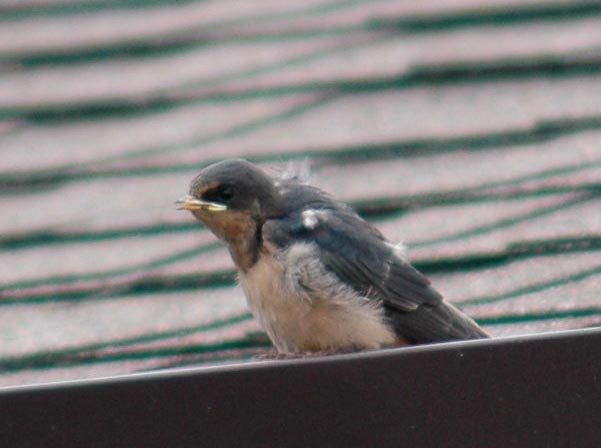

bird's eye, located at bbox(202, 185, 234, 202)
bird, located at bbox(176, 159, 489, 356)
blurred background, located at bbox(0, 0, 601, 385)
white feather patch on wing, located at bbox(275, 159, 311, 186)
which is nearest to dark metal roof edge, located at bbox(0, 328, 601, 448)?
blurred background, located at bbox(0, 0, 601, 385)

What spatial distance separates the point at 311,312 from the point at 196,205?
0.50 metres

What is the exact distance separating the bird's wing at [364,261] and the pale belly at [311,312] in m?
0.05

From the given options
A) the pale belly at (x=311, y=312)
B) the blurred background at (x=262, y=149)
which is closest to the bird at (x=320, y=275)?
the pale belly at (x=311, y=312)

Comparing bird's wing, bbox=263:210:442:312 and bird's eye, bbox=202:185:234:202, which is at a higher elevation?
bird's eye, bbox=202:185:234:202

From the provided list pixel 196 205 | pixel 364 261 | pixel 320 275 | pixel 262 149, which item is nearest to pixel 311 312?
pixel 320 275

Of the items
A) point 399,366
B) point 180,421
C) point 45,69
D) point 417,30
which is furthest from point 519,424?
point 45,69

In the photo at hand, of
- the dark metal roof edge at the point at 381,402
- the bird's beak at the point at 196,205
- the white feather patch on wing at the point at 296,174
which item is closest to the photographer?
the dark metal roof edge at the point at 381,402

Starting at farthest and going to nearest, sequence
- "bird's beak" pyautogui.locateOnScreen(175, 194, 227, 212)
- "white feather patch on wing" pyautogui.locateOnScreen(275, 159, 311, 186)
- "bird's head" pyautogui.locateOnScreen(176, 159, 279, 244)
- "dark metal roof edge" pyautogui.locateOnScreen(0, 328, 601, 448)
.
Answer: "white feather patch on wing" pyautogui.locateOnScreen(275, 159, 311, 186)
"bird's head" pyautogui.locateOnScreen(176, 159, 279, 244)
"bird's beak" pyautogui.locateOnScreen(175, 194, 227, 212)
"dark metal roof edge" pyautogui.locateOnScreen(0, 328, 601, 448)

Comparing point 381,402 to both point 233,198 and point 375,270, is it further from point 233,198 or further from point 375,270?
point 233,198

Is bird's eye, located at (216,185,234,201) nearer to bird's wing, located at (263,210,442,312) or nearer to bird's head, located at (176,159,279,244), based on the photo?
bird's head, located at (176,159,279,244)

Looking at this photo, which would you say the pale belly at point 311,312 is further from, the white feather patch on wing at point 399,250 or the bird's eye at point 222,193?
the bird's eye at point 222,193

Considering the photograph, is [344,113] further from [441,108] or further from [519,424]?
[519,424]

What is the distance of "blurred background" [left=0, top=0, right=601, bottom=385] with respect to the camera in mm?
3977

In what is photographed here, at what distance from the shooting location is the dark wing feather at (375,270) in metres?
4.06
